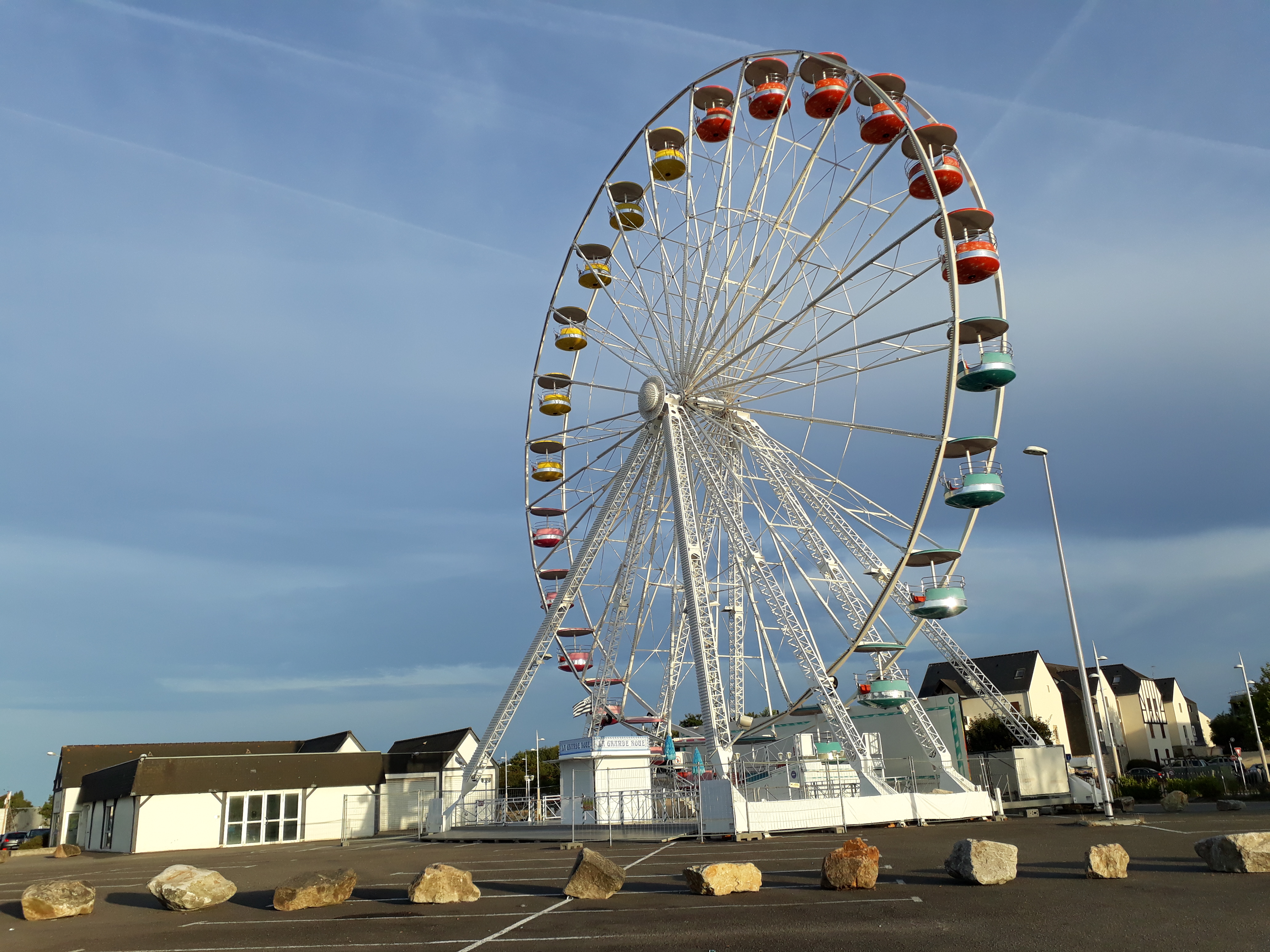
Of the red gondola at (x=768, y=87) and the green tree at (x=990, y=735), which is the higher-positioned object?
the red gondola at (x=768, y=87)

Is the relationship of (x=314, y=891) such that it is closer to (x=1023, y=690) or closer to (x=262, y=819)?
(x=262, y=819)

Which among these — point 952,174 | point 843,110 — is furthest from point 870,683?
point 843,110

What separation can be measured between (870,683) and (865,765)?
2.84 meters

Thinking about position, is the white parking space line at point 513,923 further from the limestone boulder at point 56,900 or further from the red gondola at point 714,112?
the red gondola at point 714,112

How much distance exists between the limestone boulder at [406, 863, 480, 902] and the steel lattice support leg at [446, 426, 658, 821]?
16.9 meters

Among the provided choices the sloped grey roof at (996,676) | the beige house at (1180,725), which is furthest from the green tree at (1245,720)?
the sloped grey roof at (996,676)

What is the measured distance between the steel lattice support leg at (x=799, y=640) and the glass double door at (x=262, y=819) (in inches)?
906

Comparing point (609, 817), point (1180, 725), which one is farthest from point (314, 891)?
point (1180, 725)

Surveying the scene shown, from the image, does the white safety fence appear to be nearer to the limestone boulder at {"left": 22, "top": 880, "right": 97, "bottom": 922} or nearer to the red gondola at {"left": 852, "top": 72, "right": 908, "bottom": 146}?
the limestone boulder at {"left": 22, "top": 880, "right": 97, "bottom": 922}

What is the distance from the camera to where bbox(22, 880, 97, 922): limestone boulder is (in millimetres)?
13125

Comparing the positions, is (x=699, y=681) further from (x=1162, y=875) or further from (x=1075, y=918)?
(x=1075, y=918)

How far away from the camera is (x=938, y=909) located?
9.81m

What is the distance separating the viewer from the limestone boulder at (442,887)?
1230cm

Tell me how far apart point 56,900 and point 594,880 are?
25.9 ft
